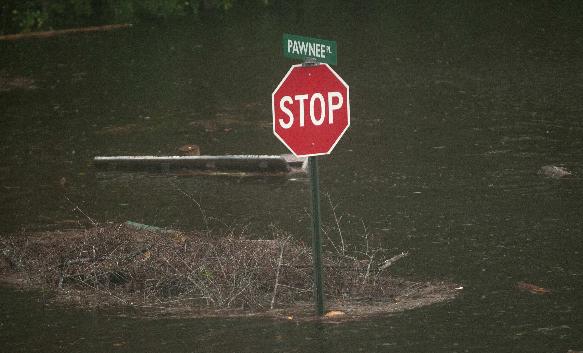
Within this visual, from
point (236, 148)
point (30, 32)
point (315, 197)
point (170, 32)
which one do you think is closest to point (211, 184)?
point (236, 148)

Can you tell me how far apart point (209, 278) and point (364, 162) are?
213 inches

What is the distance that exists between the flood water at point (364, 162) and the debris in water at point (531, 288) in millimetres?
96

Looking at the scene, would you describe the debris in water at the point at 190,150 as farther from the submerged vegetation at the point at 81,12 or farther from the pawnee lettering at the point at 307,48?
the submerged vegetation at the point at 81,12

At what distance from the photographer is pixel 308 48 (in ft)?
28.0

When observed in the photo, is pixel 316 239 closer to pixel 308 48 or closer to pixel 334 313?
pixel 334 313

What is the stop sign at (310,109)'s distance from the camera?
849 cm

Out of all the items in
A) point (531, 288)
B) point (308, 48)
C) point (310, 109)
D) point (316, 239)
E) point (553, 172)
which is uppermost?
point (308, 48)

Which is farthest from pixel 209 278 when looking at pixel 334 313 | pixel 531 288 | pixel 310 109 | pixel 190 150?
pixel 190 150

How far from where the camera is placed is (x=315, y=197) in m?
8.65

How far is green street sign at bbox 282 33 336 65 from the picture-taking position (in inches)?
333

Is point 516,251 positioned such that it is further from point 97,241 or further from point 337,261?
point 97,241

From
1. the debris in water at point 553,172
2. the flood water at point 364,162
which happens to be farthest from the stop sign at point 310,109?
the debris in water at point 553,172

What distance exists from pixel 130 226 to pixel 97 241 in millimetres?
1258

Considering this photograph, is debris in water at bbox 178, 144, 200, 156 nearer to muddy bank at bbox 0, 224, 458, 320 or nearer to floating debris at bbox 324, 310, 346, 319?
muddy bank at bbox 0, 224, 458, 320
